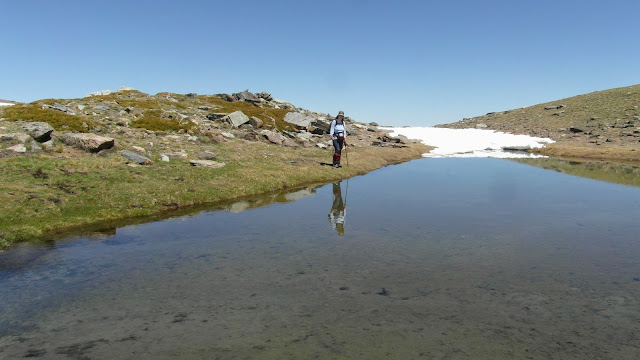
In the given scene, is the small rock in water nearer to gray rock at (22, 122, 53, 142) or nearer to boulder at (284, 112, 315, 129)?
gray rock at (22, 122, 53, 142)

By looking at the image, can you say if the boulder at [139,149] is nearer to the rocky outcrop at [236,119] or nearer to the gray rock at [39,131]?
the gray rock at [39,131]

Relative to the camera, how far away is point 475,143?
8944 cm

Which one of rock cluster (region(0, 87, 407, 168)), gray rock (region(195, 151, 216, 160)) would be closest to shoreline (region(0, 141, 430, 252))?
gray rock (region(195, 151, 216, 160))

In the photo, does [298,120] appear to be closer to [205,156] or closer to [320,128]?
[320,128]

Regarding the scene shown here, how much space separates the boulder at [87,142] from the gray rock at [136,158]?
7.02ft

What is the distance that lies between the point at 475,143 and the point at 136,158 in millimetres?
77642

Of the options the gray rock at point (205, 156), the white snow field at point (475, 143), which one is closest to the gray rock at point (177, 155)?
the gray rock at point (205, 156)

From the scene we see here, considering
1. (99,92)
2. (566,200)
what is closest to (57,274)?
(566,200)

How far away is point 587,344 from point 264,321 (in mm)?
7125

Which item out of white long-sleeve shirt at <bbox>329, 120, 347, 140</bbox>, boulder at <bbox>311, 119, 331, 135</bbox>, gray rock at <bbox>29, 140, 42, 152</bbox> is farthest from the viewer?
boulder at <bbox>311, 119, 331, 135</bbox>

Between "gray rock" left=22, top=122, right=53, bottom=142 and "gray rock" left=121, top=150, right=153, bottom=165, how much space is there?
6743 millimetres

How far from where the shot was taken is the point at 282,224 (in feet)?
64.1

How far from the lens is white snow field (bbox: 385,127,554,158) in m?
74.3

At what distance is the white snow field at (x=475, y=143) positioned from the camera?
7431 centimetres
